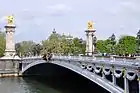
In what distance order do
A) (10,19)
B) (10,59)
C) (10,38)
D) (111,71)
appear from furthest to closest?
(10,38) < (10,19) < (10,59) < (111,71)

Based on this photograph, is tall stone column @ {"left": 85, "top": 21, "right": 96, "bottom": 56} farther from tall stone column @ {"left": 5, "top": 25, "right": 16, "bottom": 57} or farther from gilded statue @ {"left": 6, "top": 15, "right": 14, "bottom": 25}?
gilded statue @ {"left": 6, "top": 15, "right": 14, "bottom": 25}

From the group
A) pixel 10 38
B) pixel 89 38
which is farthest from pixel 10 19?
pixel 89 38

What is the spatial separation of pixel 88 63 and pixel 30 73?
41599 millimetres

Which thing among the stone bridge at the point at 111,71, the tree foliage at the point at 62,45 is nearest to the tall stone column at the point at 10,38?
the tree foliage at the point at 62,45

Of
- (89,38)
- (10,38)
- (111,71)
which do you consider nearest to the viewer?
(111,71)

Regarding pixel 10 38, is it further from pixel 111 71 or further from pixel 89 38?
pixel 111 71

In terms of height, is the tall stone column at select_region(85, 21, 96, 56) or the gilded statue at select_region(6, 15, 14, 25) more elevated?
the gilded statue at select_region(6, 15, 14, 25)

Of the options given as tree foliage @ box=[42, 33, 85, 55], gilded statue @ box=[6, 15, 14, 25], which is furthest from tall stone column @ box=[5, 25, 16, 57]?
tree foliage @ box=[42, 33, 85, 55]

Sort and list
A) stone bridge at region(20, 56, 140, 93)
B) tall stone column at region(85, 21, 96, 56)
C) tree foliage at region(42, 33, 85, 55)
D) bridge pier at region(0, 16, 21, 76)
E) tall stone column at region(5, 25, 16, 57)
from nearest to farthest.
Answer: stone bridge at region(20, 56, 140, 93) < bridge pier at region(0, 16, 21, 76) < tall stone column at region(85, 21, 96, 56) < tall stone column at region(5, 25, 16, 57) < tree foliage at region(42, 33, 85, 55)

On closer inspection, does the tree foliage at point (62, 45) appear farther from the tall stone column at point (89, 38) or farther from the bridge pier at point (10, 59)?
the bridge pier at point (10, 59)

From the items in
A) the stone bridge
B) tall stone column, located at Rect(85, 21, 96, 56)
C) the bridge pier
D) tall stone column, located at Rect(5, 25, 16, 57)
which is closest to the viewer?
the stone bridge

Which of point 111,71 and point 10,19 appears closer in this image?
point 111,71

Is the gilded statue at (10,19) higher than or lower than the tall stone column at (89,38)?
higher

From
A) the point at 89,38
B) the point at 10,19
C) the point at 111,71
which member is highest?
the point at 10,19
